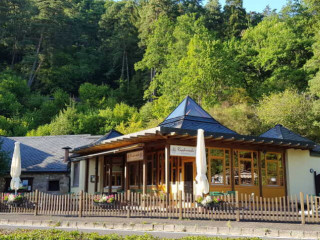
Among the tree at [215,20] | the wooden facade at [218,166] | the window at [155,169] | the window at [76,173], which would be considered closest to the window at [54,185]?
the window at [76,173]

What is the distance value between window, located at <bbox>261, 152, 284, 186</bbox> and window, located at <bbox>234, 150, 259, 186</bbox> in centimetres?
61

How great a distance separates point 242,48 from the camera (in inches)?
1748

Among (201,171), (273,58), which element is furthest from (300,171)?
(273,58)

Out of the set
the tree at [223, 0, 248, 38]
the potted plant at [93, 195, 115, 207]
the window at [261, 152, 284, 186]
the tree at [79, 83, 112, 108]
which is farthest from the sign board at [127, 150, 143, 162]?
the tree at [223, 0, 248, 38]

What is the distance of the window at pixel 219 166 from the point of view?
17.0m

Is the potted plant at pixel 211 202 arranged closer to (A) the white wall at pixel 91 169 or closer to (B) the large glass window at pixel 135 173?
(B) the large glass window at pixel 135 173

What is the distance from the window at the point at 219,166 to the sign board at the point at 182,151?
1.42 m

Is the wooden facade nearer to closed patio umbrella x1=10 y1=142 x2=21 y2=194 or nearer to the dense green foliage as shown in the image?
closed patio umbrella x1=10 y1=142 x2=21 y2=194

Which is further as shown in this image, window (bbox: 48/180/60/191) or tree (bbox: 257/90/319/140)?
tree (bbox: 257/90/319/140)

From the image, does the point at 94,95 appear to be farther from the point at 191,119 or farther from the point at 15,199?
the point at 15,199

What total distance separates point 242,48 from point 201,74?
9290 millimetres

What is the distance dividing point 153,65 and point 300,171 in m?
31.8

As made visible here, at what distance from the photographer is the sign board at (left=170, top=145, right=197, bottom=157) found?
15.5 meters

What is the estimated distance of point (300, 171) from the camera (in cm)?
2008
